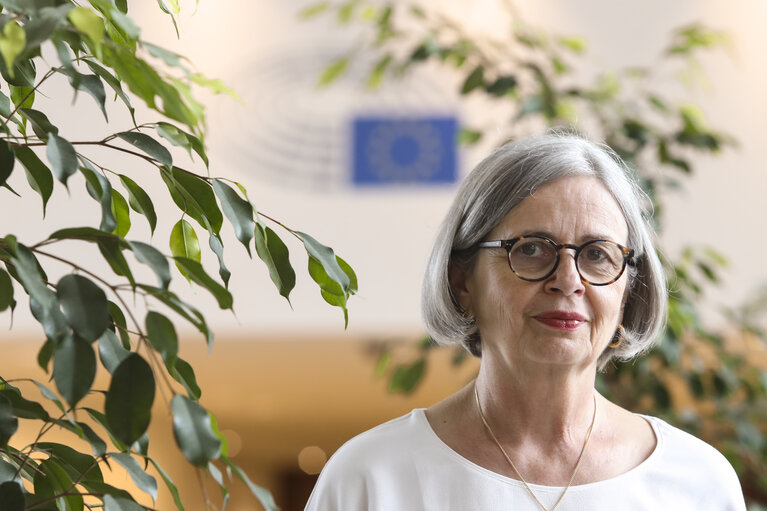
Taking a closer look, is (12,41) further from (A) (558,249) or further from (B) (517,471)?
(B) (517,471)

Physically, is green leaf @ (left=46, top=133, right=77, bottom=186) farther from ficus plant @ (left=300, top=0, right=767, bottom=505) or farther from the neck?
ficus plant @ (left=300, top=0, right=767, bottom=505)

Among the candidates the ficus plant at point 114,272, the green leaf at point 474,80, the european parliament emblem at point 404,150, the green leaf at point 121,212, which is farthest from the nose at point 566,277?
the european parliament emblem at point 404,150

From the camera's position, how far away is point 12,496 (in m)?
0.91

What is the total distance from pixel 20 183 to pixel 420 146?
254cm

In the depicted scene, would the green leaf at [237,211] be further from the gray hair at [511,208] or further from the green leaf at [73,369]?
the gray hair at [511,208]

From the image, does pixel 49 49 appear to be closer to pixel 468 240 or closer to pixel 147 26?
pixel 147 26

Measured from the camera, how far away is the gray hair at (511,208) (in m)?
1.59

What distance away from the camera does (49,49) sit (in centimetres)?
488

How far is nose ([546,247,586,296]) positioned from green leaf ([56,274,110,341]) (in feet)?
2.70

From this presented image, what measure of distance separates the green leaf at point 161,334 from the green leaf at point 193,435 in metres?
0.04

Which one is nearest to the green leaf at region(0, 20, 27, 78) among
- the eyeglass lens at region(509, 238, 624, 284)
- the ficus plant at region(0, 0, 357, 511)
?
the ficus plant at region(0, 0, 357, 511)

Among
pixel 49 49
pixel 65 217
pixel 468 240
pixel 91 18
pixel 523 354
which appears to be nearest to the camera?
pixel 91 18

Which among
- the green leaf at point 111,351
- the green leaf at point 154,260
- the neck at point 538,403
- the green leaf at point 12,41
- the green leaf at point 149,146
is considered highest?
the green leaf at point 12,41

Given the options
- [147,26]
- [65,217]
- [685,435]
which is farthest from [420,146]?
[685,435]
